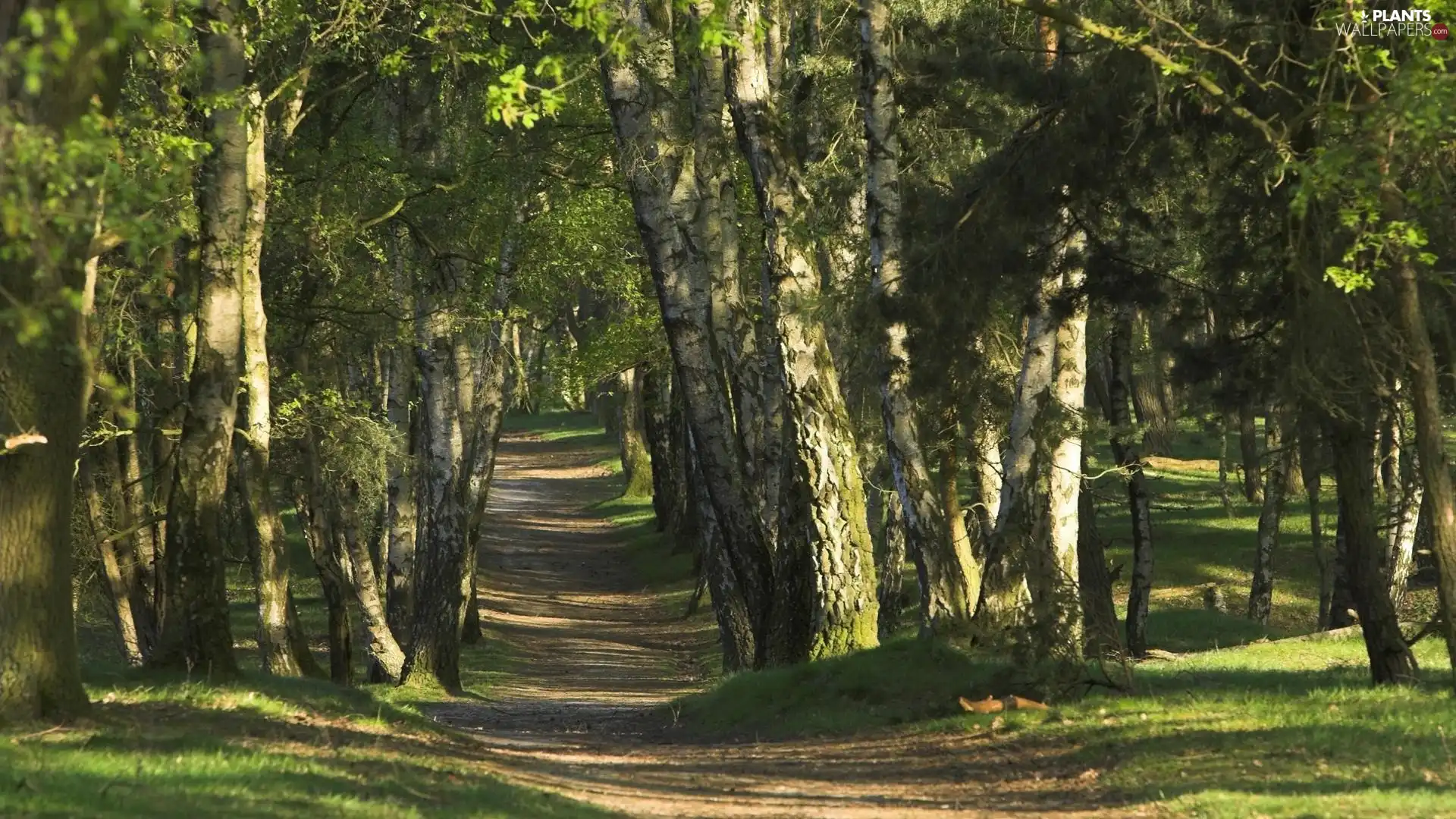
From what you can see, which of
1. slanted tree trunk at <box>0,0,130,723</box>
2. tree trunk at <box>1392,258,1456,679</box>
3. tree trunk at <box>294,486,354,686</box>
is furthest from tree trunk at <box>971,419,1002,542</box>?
slanted tree trunk at <box>0,0,130,723</box>

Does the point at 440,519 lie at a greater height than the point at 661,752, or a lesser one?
greater

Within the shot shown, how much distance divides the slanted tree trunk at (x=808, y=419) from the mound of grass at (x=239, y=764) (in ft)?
17.5

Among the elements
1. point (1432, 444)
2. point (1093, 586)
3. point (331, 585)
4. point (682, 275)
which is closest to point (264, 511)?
point (682, 275)

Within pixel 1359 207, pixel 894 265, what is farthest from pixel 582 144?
pixel 1359 207

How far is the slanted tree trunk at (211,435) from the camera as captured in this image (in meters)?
13.8

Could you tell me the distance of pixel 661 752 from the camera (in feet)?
53.2

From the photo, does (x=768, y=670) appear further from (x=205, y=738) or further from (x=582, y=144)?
(x=582, y=144)

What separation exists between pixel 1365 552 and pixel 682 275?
8386 millimetres

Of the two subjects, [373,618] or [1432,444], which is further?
[373,618]

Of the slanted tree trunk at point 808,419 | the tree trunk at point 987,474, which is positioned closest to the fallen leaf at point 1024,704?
the slanted tree trunk at point 808,419

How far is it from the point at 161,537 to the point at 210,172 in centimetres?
933

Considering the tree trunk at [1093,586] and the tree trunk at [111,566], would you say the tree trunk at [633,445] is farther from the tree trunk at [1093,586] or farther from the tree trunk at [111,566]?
the tree trunk at [1093,586]

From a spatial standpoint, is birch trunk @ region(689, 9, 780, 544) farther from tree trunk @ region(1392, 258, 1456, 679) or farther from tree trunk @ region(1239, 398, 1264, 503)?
tree trunk @ region(1392, 258, 1456, 679)

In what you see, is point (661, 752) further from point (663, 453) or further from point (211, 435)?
point (663, 453)
